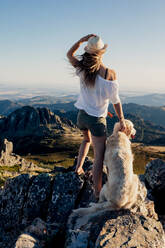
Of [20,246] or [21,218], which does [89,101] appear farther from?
[21,218]

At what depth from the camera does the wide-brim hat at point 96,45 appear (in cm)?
526

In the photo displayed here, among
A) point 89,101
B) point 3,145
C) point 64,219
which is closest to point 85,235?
point 64,219

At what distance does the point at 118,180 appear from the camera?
197 inches

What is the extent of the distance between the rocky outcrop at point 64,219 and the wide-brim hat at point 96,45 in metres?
4.23

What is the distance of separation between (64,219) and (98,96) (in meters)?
3.89

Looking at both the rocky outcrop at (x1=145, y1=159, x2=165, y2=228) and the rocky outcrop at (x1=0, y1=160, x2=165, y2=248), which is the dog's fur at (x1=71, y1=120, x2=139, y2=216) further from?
the rocky outcrop at (x1=145, y1=159, x2=165, y2=228)

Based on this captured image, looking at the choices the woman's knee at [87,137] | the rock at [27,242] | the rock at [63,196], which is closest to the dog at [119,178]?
the woman's knee at [87,137]

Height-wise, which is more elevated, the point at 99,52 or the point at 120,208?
the point at 99,52

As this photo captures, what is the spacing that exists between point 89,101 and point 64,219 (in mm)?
3697

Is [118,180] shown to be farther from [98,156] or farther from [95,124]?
[95,124]

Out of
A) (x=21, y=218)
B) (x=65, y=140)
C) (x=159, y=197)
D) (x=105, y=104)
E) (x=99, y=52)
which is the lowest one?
(x=65, y=140)

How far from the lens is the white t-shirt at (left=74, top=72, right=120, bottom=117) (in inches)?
214

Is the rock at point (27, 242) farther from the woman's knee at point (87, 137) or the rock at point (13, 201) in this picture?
the woman's knee at point (87, 137)

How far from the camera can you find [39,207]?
21.7 ft
